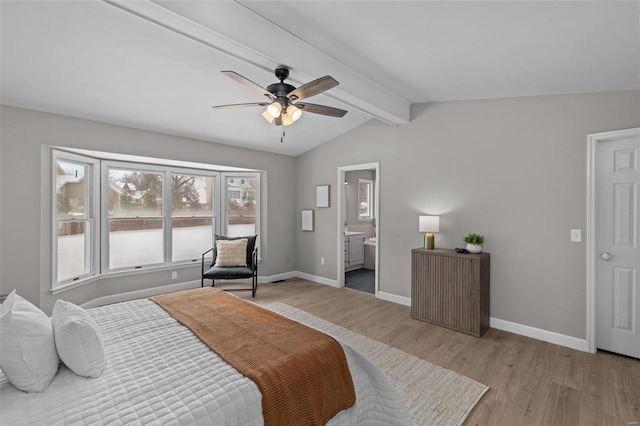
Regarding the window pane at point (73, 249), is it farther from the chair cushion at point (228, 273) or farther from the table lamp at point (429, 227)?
the table lamp at point (429, 227)

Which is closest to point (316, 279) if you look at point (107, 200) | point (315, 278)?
point (315, 278)

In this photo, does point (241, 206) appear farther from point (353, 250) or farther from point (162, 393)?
point (162, 393)

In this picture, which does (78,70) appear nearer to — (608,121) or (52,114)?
(52,114)

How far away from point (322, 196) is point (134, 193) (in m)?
3.08

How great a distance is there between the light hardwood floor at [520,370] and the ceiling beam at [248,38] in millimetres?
2717

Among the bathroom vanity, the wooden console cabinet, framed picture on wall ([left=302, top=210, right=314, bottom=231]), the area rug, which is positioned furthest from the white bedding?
the bathroom vanity

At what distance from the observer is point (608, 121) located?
2752 millimetres

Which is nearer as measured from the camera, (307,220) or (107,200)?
(107,200)

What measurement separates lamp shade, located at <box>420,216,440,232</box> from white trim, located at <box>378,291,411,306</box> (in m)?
1.13

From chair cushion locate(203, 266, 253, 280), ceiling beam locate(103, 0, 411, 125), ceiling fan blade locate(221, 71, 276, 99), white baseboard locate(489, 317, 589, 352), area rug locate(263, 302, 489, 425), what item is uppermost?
ceiling beam locate(103, 0, 411, 125)

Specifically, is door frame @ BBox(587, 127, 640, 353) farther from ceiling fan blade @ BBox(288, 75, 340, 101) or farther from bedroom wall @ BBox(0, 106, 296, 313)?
bedroom wall @ BBox(0, 106, 296, 313)

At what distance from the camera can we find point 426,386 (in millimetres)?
2264

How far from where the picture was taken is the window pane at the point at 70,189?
3514 millimetres

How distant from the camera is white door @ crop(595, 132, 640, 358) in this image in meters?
2.67
